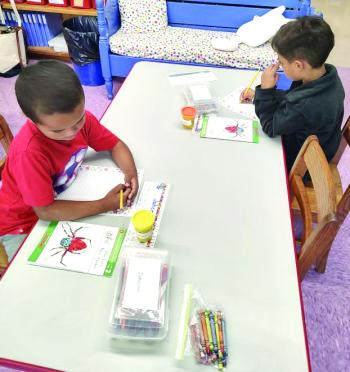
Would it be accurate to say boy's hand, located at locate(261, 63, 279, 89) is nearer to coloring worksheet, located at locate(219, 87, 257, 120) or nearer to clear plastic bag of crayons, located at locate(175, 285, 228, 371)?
coloring worksheet, located at locate(219, 87, 257, 120)

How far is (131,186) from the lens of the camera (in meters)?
1.08

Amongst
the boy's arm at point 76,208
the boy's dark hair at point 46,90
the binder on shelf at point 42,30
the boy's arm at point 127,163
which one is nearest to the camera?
the boy's dark hair at point 46,90

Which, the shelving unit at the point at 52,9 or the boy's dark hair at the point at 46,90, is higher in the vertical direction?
the boy's dark hair at the point at 46,90

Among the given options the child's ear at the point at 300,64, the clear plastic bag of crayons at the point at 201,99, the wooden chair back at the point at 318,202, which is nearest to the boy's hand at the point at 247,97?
the clear plastic bag of crayons at the point at 201,99

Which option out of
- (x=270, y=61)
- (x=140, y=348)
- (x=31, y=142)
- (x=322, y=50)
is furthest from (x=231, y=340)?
(x=270, y=61)

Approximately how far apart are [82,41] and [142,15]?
534 millimetres

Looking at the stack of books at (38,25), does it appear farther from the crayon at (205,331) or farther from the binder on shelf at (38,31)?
the crayon at (205,331)

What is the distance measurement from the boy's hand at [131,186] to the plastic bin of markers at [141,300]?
0.80 ft

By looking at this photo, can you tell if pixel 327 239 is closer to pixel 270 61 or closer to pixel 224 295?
pixel 224 295

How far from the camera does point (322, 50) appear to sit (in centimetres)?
132

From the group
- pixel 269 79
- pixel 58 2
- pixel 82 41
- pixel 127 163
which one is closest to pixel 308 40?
pixel 269 79

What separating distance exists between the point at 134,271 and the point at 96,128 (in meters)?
0.58

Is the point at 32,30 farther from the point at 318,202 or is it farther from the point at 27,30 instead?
the point at 318,202

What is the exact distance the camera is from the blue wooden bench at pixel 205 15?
8.74 ft
